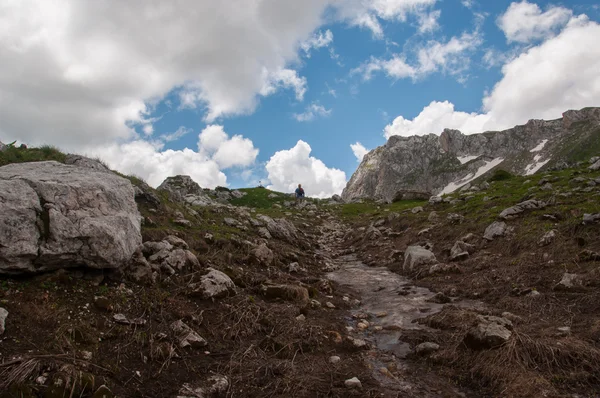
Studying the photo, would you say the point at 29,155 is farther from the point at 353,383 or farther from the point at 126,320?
the point at 353,383

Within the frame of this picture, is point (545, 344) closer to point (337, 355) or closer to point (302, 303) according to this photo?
point (337, 355)

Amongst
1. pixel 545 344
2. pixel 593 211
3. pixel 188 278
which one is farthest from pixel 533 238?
pixel 188 278

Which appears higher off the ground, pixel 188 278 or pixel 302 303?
pixel 188 278

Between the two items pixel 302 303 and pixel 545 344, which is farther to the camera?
pixel 302 303

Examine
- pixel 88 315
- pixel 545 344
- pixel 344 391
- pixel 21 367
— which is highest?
pixel 88 315

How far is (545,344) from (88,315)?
8.59m

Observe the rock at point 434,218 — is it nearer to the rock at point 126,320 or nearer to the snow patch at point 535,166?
the rock at point 126,320

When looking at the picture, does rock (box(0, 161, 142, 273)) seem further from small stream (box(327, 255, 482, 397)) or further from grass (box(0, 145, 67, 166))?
small stream (box(327, 255, 482, 397))

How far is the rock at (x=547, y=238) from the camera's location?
1253cm

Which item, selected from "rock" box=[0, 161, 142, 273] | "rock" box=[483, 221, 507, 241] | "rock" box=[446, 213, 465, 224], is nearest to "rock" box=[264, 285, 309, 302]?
"rock" box=[0, 161, 142, 273]

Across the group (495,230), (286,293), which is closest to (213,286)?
(286,293)

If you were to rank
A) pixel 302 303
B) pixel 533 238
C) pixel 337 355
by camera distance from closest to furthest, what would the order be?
1. pixel 337 355
2. pixel 302 303
3. pixel 533 238

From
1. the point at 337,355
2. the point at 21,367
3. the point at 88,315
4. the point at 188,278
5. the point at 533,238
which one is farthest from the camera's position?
the point at 533,238

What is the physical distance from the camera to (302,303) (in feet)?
33.1
